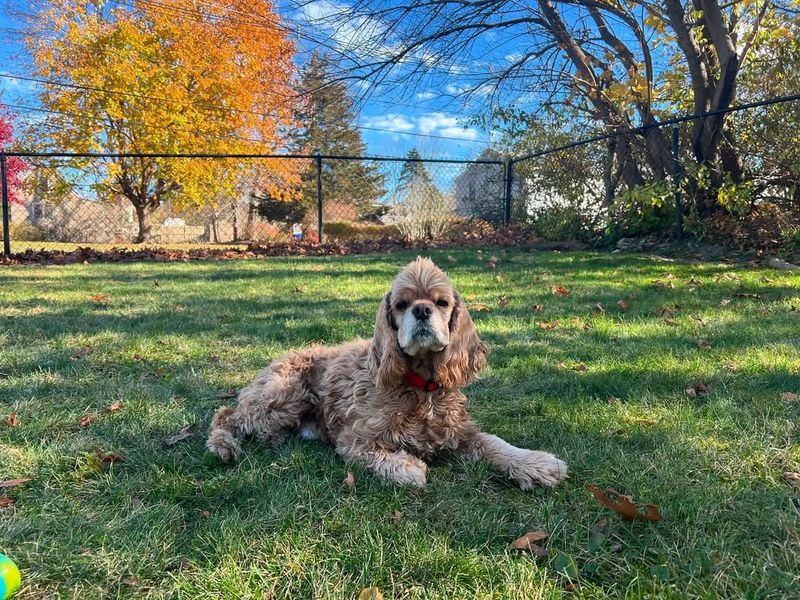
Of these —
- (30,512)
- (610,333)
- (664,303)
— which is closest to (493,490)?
(30,512)

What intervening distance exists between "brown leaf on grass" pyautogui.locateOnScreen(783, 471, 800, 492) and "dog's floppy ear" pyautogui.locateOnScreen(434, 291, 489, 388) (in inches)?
57.1

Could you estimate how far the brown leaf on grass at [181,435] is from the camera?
294cm

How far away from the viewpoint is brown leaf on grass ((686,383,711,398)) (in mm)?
3395

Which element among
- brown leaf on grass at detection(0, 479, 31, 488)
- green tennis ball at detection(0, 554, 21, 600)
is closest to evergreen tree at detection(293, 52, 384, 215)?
brown leaf on grass at detection(0, 479, 31, 488)

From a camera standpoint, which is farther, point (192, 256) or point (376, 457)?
point (192, 256)

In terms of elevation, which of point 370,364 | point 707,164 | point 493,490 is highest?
point 707,164

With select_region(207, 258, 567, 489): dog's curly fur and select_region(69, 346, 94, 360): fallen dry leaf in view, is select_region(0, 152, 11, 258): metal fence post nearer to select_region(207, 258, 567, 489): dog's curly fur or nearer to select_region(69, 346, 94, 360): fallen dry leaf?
select_region(69, 346, 94, 360): fallen dry leaf

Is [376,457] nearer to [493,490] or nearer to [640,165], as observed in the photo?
[493,490]

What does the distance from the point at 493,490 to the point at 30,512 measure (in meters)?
1.94

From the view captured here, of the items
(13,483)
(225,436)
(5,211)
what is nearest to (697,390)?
(225,436)

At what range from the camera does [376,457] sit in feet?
8.59

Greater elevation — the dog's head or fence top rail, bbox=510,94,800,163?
fence top rail, bbox=510,94,800,163

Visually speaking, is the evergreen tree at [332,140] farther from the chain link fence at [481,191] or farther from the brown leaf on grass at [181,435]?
the brown leaf on grass at [181,435]

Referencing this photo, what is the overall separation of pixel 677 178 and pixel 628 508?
890 cm
